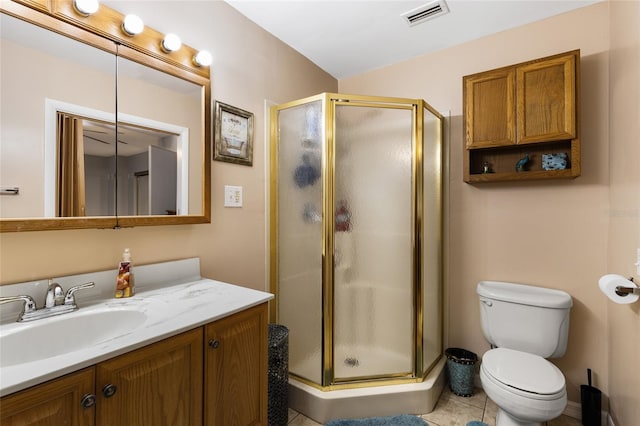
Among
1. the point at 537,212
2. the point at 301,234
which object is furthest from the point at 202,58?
the point at 537,212

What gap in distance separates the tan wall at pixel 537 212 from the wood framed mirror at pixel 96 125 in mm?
1754

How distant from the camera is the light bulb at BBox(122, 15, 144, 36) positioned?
1.31 m

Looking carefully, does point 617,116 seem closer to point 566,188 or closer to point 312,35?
point 566,188

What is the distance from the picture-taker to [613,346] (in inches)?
66.5

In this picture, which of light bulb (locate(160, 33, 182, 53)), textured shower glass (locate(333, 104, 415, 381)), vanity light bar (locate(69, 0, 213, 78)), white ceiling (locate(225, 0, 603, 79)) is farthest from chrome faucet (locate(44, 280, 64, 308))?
white ceiling (locate(225, 0, 603, 79))

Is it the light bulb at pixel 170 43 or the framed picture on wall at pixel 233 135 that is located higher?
the light bulb at pixel 170 43

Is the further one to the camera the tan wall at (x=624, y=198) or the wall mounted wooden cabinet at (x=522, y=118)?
the wall mounted wooden cabinet at (x=522, y=118)

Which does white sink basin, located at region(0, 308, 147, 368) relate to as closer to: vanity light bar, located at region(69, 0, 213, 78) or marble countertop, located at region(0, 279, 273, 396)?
marble countertop, located at region(0, 279, 273, 396)

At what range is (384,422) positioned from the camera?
1.74 m

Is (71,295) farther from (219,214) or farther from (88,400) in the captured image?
(219,214)

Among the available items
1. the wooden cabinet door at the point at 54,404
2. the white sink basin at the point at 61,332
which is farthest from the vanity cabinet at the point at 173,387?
the white sink basin at the point at 61,332

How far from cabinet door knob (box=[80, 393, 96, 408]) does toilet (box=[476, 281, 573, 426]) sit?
168cm

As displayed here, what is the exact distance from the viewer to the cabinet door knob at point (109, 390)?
832 millimetres

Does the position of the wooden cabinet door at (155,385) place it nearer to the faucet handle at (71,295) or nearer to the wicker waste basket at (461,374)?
the faucet handle at (71,295)
